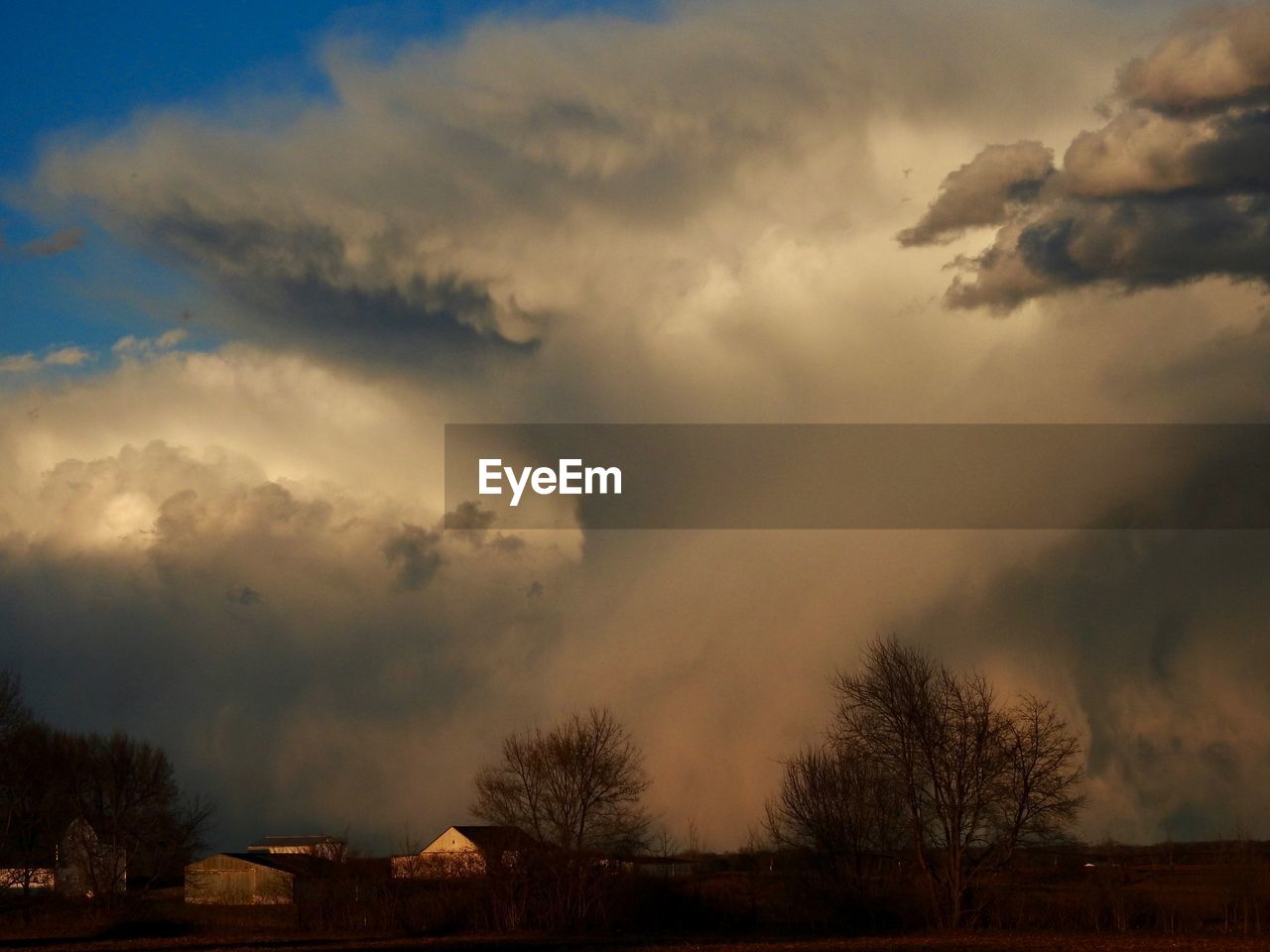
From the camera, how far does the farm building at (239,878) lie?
91250 mm

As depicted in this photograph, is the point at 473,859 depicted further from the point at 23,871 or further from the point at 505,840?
the point at 23,871

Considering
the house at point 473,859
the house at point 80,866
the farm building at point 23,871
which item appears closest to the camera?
the house at point 473,859

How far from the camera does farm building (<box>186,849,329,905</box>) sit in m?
91.2

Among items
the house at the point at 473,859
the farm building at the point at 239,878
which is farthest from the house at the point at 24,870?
the house at the point at 473,859

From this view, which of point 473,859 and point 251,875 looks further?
point 251,875

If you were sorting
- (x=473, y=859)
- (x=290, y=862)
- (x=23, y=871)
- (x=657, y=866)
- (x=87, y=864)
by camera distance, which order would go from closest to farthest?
(x=473, y=859)
(x=23, y=871)
(x=87, y=864)
(x=657, y=866)
(x=290, y=862)

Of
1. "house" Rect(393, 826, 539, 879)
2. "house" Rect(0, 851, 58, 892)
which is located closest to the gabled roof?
"house" Rect(393, 826, 539, 879)

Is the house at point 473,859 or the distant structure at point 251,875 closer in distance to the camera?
the house at point 473,859

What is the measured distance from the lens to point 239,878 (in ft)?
330

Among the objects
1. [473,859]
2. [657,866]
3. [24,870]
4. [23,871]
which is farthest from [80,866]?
[657,866]

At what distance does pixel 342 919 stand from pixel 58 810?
78.0 ft

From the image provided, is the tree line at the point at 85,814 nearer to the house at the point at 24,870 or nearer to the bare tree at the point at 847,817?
the house at the point at 24,870

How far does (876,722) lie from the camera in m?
60.3

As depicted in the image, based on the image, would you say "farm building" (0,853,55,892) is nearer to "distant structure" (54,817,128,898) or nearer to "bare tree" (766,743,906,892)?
"distant structure" (54,817,128,898)
